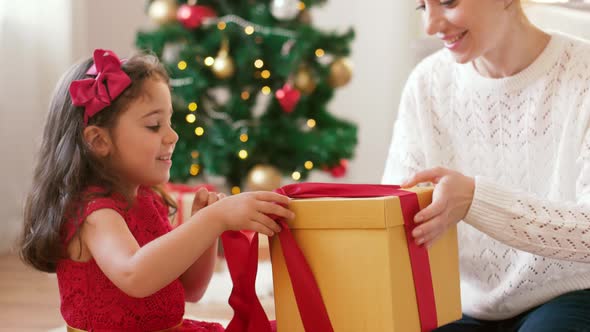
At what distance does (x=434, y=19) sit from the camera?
1.46 metres

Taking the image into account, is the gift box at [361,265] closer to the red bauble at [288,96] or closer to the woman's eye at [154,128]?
the woman's eye at [154,128]

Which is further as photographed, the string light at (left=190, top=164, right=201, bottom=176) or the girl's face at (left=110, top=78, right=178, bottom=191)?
the string light at (left=190, top=164, right=201, bottom=176)

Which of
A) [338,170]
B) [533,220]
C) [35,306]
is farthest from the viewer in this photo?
[338,170]

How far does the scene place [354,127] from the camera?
3193 mm

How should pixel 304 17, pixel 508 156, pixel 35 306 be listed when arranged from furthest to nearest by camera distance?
pixel 304 17 → pixel 35 306 → pixel 508 156

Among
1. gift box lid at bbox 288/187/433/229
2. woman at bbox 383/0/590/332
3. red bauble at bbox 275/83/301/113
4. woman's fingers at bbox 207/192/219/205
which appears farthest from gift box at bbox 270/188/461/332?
red bauble at bbox 275/83/301/113

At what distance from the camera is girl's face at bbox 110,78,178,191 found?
54.9 inches

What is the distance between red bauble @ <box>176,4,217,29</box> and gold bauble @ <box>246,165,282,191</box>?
0.58m

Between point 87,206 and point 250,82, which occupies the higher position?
point 250,82

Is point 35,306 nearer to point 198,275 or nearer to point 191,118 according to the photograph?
point 191,118

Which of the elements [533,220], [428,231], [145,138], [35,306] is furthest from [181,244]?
[35,306]

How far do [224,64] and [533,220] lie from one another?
73.1 inches

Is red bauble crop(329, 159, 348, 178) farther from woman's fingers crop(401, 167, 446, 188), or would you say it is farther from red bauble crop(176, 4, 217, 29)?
woman's fingers crop(401, 167, 446, 188)

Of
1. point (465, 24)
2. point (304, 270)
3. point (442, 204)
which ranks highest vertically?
point (465, 24)
